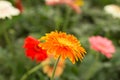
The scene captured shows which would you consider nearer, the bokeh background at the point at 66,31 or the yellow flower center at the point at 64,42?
the yellow flower center at the point at 64,42

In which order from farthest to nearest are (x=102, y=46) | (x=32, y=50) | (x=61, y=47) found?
(x=102, y=46)
(x=32, y=50)
(x=61, y=47)

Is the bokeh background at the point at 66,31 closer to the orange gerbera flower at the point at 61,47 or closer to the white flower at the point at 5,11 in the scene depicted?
the white flower at the point at 5,11

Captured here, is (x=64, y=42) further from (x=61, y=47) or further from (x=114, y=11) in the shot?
(x=114, y=11)

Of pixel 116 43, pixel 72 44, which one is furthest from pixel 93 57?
pixel 72 44

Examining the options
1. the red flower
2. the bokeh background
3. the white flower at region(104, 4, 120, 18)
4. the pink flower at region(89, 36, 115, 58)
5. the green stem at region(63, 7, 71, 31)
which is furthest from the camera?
the green stem at region(63, 7, 71, 31)

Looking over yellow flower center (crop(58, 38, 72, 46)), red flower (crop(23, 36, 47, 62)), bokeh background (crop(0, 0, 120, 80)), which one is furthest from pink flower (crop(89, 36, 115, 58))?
yellow flower center (crop(58, 38, 72, 46))

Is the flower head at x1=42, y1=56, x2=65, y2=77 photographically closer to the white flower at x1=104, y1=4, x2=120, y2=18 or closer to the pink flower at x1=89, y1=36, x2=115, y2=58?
the pink flower at x1=89, y1=36, x2=115, y2=58

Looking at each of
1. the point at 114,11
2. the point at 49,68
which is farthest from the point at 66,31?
the point at 49,68

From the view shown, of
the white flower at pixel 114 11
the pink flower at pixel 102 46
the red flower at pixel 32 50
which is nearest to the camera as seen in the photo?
the red flower at pixel 32 50

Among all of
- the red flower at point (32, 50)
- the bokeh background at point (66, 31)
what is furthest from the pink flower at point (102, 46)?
the red flower at point (32, 50)
